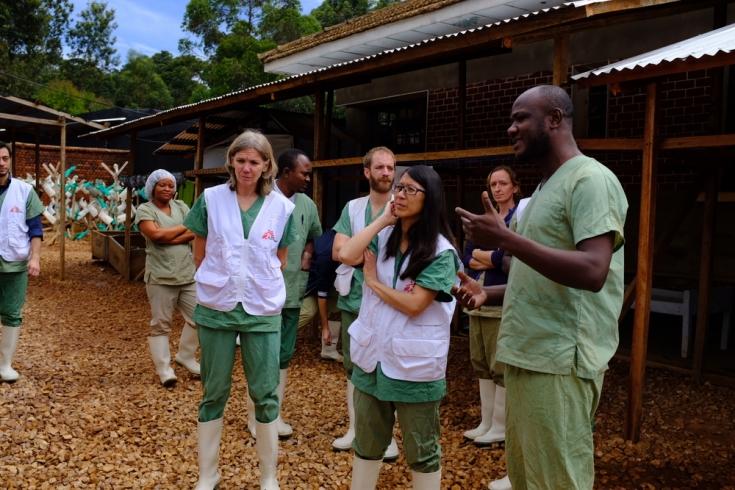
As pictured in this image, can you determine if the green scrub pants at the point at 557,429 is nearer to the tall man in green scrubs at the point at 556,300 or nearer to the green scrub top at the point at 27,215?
the tall man in green scrubs at the point at 556,300

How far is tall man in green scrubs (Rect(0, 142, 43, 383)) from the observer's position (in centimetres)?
513

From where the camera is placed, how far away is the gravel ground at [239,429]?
3.71 metres

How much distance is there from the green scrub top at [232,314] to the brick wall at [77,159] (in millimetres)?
15643

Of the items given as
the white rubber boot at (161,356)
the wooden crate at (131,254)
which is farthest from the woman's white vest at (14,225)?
the wooden crate at (131,254)

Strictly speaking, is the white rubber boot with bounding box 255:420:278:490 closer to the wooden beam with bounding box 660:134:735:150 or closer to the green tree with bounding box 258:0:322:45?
the wooden beam with bounding box 660:134:735:150

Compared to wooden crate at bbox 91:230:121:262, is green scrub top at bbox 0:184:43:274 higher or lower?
higher

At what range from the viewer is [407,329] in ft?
8.48

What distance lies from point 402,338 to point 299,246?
1.79m

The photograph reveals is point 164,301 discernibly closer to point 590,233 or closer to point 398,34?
point 590,233

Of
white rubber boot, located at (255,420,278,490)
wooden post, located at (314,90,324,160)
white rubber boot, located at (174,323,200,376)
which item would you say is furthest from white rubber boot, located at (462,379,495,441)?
wooden post, located at (314,90,324,160)

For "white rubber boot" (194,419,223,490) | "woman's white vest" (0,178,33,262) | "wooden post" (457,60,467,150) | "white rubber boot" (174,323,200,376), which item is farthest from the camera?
"wooden post" (457,60,467,150)

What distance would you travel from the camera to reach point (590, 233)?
1.79m

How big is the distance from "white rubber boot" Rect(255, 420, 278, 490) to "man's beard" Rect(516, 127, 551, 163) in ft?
6.82

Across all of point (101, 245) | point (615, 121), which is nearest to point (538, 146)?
point (615, 121)
